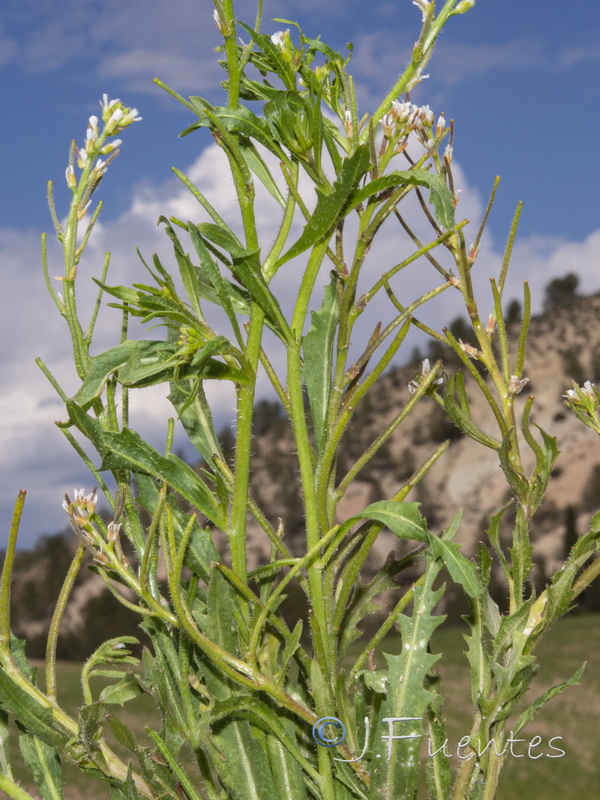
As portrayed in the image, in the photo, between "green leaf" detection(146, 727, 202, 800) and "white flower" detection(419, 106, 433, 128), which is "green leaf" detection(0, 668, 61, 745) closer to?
"green leaf" detection(146, 727, 202, 800)

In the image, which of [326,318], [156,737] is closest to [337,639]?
[156,737]

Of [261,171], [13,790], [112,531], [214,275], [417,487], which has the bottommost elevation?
[13,790]

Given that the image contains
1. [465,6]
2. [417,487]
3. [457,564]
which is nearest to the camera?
[457,564]

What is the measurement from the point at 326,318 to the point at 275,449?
398 centimetres

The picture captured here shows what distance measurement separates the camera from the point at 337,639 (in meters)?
0.87

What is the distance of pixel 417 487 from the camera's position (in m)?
5.30

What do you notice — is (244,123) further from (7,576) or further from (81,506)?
(7,576)

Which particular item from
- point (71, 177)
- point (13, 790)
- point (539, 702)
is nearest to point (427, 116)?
point (71, 177)

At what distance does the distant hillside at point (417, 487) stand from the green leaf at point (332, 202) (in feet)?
9.45

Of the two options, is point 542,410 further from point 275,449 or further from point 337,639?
point 337,639

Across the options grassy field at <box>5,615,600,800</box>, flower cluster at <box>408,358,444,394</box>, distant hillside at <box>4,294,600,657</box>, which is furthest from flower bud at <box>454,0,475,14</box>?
distant hillside at <box>4,294,600,657</box>

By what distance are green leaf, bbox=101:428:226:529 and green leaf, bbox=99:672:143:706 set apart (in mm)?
241

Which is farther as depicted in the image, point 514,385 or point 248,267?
point 514,385

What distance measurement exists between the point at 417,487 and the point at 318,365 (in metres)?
4.56
